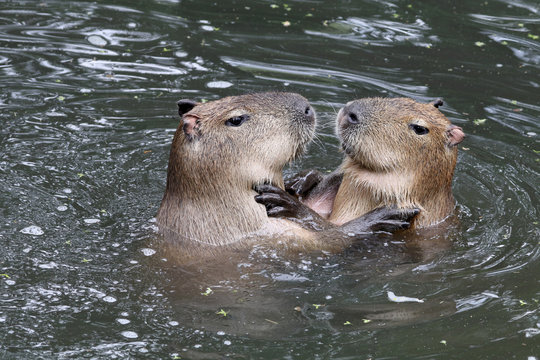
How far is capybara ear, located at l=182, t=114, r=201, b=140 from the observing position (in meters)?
7.69

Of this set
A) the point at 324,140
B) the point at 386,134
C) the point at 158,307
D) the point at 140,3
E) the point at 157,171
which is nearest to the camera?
the point at 158,307

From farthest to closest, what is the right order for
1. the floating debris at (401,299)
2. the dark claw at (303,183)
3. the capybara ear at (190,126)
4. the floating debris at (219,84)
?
1. the floating debris at (219,84)
2. the dark claw at (303,183)
3. the capybara ear at (190,126)
4. the floating debris at (401,299)

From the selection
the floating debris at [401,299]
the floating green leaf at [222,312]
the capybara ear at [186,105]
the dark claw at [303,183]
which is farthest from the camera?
the dark claw at [303,183]

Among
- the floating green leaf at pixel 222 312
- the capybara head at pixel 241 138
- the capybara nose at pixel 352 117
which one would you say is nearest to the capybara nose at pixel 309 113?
the capybara head at pixel 241 138

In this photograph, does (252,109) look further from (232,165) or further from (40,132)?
(40,132)

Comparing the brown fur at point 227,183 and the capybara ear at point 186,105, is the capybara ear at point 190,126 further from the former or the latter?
the capybara ear at point 186,105

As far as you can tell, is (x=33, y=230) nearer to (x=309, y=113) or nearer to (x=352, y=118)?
(x=309, y=113)

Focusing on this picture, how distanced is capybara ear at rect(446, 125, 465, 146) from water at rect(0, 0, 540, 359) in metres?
0.94

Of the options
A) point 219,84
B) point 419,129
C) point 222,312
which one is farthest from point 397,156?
point 219,84

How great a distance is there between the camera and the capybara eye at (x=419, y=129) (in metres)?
8.34

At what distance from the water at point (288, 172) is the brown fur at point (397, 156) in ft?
1.47

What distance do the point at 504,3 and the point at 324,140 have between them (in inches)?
211

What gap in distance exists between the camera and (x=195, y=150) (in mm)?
7734

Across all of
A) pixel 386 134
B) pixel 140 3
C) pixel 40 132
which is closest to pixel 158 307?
pixel 386 134
